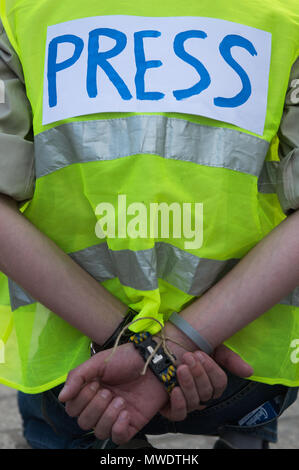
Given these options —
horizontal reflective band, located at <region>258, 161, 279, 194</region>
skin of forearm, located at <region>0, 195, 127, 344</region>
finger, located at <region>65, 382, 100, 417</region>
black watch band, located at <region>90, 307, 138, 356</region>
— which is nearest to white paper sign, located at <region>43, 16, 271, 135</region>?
horizontal reflective band, located at <region>258, 161, 279, 194</region>

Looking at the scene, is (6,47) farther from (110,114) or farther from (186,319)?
(186,319)

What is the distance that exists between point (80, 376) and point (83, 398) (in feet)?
0.16

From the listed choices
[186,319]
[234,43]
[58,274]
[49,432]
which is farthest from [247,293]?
[49,432]

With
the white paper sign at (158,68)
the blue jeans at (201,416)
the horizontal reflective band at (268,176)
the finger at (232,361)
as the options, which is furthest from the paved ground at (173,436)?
the white paper sign at (158,68)

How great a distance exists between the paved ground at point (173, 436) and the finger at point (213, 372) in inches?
31.9

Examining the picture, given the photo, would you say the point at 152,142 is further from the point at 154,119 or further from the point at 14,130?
the point at 14,130

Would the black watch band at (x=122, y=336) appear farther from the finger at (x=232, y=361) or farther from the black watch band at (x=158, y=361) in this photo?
the finger at (x=232, y=361)

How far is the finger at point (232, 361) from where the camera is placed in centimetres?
118

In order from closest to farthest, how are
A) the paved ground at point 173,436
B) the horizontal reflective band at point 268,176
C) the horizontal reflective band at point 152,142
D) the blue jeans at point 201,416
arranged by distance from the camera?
the horizontal reflective band at point 152,142, the horizontal reflective band at point 268,176, the blue jeans at point 201,416, the paved ground at point 173,436

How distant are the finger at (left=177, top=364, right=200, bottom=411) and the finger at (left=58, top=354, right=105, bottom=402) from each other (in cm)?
15

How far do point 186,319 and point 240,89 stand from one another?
1.46 ft

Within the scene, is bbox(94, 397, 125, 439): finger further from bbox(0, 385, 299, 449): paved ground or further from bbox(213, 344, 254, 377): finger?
bbox(0, 385, 299, 449): paved ground

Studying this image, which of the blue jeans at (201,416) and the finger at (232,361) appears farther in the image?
the blue jeans at (201,416)

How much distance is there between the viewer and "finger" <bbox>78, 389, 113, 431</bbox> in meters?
1.08
